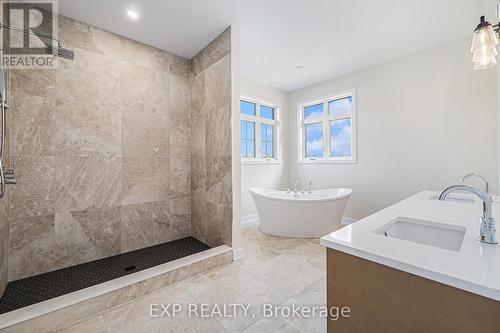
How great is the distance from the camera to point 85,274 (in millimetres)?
2035

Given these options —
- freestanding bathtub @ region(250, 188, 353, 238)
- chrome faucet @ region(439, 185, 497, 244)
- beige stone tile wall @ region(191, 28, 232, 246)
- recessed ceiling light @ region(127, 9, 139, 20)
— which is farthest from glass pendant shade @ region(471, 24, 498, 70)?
recessed ceiling light @ region(127, 9, 139, 20)

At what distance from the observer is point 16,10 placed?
1978 millimetres

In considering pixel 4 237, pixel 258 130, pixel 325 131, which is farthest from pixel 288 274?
pixel 325 131

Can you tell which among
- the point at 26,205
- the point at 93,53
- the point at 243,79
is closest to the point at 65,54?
the point at 93,53

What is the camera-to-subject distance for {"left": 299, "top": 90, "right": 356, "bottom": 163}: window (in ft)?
12.6

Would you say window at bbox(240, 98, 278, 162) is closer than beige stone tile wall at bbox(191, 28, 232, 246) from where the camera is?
No

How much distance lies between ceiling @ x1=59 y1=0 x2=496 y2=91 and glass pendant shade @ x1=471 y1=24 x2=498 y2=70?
0.96 meters

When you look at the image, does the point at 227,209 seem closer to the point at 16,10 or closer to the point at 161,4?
the point at 161,4

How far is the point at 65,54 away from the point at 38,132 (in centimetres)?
86

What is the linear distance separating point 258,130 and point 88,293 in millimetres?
3475

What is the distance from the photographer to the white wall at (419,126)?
261 centimetres

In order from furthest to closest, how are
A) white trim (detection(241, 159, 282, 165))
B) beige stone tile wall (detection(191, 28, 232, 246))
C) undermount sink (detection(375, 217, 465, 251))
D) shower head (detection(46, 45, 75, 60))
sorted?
white trim (detection(241, 159, 282, 165)), beige stone tile wall (detection(191, 28, 232, 246)), shower head (detection(46, 45, 75, 60)), undermount sink (detection(375, 217, 465, 251))

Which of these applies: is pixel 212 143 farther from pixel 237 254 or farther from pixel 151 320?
pixel 151 320

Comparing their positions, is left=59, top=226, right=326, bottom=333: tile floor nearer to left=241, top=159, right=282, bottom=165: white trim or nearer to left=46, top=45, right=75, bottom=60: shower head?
left=241, top=159, right=282, bottom=165: white trim
